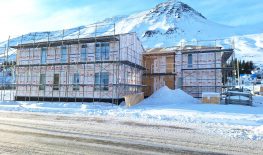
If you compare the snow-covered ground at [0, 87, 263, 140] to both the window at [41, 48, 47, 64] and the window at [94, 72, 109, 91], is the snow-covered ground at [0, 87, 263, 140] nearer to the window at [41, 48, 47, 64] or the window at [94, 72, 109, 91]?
the window at [94, 72, 109, 91]

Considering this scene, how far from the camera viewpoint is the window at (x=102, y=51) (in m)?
26.0

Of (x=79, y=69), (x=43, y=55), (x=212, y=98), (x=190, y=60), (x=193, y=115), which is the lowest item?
(x=193, y=115)

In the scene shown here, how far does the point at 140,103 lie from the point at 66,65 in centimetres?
788

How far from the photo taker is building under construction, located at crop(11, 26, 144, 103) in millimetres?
25500

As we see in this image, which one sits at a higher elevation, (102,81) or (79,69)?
(79,69)

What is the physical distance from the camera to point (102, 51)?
86.2 ft

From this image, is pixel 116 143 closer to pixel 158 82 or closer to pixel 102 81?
pixel 102 81

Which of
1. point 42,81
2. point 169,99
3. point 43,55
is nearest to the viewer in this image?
point 169,99

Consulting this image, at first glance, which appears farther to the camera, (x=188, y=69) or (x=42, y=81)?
(x=188, y=69)

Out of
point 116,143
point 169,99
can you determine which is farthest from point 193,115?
point 116,143

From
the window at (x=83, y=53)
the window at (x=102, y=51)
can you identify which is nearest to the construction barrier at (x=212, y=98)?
the window at (x=102, y=51)

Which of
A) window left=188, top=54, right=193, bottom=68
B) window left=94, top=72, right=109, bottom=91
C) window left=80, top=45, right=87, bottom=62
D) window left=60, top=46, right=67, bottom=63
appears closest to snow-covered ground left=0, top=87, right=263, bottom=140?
window left=94, top=72, right=109, bottom=91

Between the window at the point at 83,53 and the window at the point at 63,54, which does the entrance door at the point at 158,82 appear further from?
the window at the point at 63,54

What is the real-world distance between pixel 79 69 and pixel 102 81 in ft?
8.28
